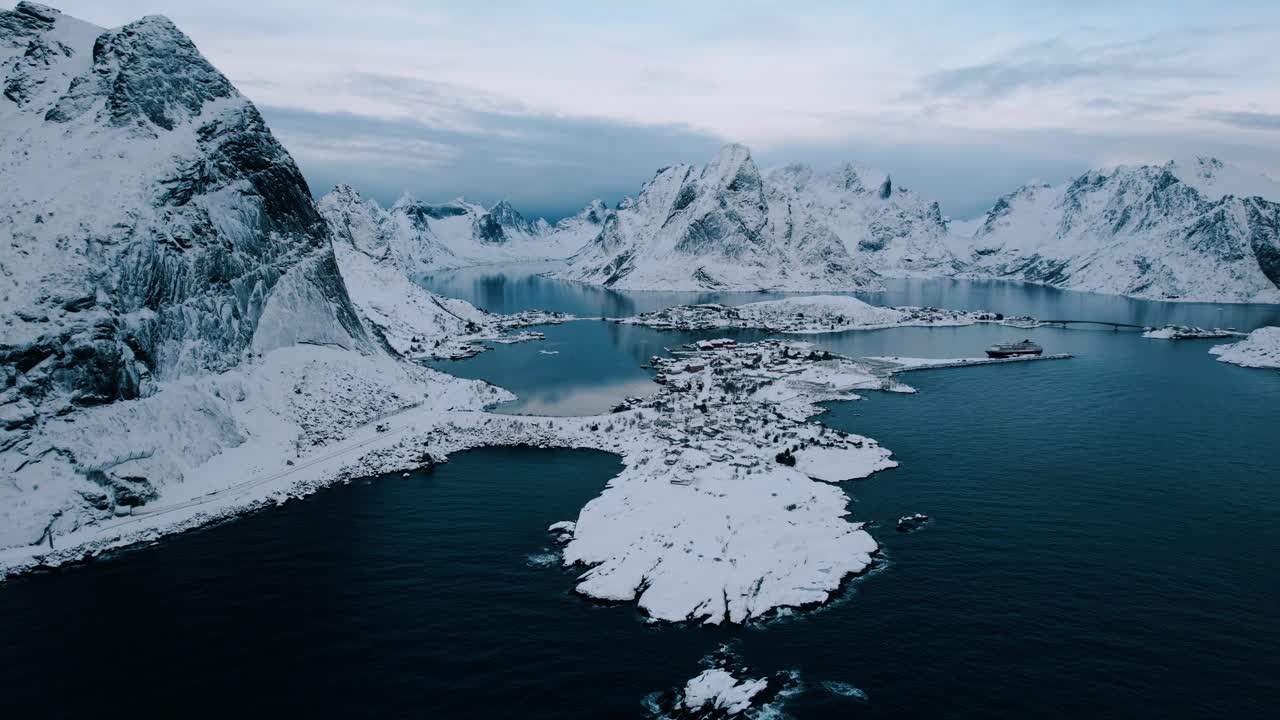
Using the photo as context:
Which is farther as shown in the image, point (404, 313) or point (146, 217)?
point (404, 313)

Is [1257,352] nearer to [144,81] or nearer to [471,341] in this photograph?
[471,341]

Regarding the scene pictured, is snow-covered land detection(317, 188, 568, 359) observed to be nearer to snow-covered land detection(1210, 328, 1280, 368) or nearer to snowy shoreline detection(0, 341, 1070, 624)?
snowy shoreline detection(0, 341, 1070, 624)

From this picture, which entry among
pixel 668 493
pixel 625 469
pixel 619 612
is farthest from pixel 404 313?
pixel 619 612

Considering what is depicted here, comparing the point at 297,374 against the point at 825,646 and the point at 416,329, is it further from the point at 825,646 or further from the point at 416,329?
the point at 416,329

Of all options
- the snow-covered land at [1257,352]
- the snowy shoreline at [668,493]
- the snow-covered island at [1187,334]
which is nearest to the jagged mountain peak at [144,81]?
the snowy shoreline at [668,493]

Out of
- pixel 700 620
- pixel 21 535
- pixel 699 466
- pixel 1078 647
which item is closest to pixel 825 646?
pixel 700 620
